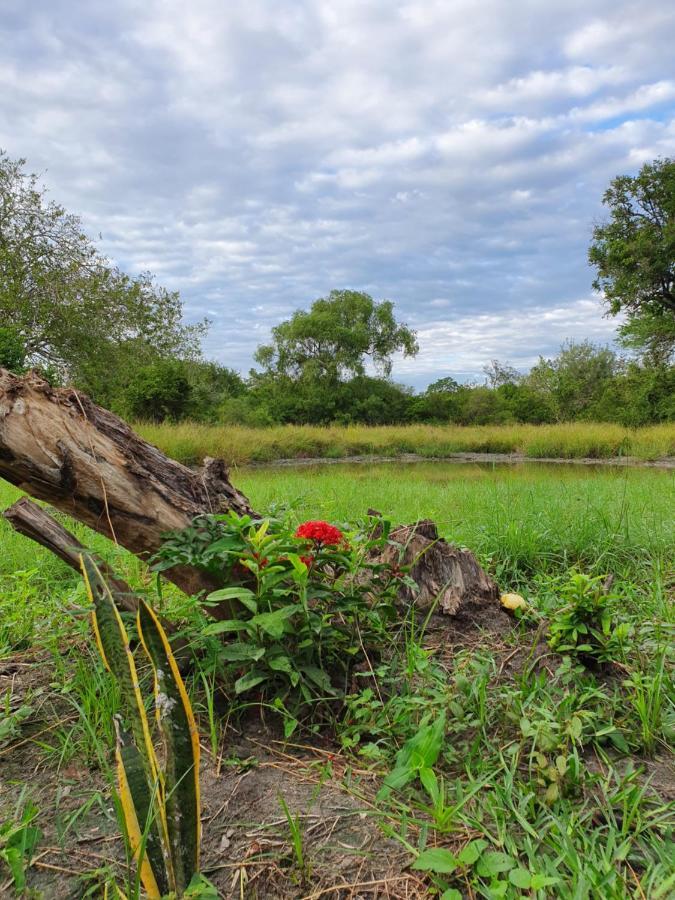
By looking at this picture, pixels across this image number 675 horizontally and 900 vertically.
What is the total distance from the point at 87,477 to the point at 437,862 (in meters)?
1.43

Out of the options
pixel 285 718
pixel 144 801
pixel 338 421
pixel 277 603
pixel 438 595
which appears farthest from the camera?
pixel 338 421

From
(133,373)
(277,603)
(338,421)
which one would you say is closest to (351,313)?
(338,421)

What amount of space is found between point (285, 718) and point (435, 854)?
1.89ft

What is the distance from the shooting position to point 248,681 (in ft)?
4.84

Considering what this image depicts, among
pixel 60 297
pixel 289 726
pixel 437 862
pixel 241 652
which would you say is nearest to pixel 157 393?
pixel 60 297

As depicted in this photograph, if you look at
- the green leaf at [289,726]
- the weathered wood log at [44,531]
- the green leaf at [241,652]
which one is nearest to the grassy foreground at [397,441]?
the weathered wood log at [44,531]

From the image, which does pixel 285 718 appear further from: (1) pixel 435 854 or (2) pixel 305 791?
(1) pixel 435 854

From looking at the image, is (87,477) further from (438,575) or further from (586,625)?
(586,625)

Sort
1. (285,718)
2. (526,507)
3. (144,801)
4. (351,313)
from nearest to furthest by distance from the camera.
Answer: (144,801) < (285,718) < (526,507) < (351,313)

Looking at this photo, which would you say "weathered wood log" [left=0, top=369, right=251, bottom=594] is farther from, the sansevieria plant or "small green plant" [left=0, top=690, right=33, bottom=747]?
the sansevieria plant

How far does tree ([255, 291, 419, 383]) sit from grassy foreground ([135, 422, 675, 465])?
37.0ft

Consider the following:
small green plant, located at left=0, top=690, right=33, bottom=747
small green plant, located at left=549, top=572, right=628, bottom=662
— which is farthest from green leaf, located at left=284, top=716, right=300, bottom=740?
small green plant, located at left=549, top=572, right=628, bottom=662

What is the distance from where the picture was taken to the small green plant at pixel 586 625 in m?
1.72

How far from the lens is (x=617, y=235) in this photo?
2195 centimetres
